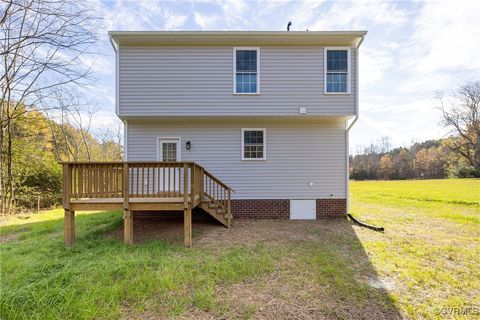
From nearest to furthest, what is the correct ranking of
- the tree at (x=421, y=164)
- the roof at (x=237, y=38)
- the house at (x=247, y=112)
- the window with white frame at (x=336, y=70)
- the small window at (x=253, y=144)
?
the roof at (x=237, y=38) → the house at (x=247, y=112) → the window with white frame at (x=336, y=70) → the small window at (x=253, y=144) → the tree at (x=421, y=164)

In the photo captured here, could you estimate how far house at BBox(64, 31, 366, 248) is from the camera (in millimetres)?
7594

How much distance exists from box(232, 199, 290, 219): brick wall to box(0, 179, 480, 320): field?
4.96ft

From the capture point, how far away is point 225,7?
8.80m

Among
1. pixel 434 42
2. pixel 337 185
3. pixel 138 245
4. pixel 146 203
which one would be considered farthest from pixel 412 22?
pixel 138 245

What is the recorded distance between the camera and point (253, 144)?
8375 mm

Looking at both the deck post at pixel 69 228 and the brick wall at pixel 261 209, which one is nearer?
the deck post at pixel 69 228

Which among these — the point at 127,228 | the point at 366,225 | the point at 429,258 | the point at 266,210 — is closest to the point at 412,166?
the point at 366,225

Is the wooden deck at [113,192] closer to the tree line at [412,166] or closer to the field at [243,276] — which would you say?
the field at [243,276]

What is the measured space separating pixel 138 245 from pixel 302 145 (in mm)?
6168

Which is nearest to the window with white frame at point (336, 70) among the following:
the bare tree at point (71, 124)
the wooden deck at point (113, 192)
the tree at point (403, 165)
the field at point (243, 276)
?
the field at point (243, 276)

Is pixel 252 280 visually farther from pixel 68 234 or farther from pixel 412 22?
pixel 412 22

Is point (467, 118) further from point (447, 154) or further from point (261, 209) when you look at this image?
point (261, 209)

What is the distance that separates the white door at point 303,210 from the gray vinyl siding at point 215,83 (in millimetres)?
3249

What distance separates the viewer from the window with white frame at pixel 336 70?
25.5 ft
